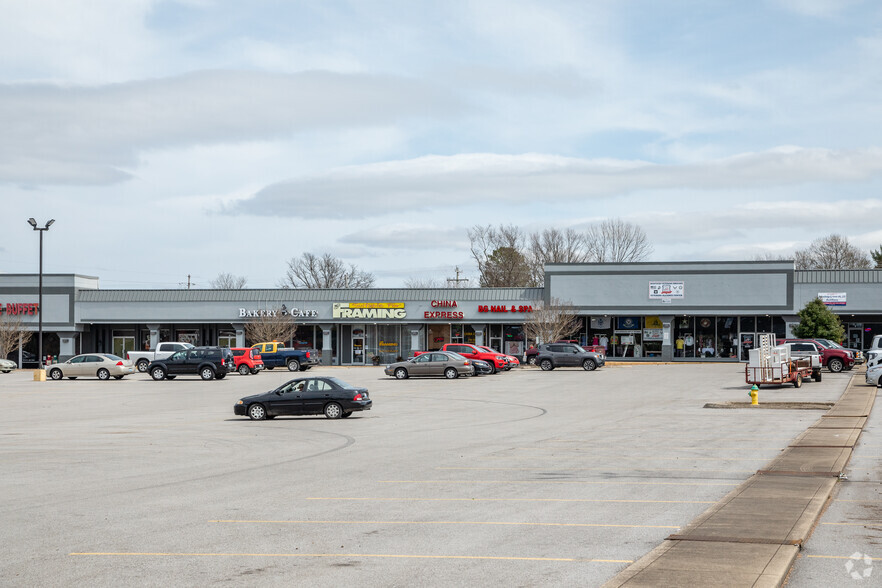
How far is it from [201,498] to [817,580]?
772 centimetres

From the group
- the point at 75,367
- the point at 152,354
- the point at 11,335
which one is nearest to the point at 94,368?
the point at 75,367

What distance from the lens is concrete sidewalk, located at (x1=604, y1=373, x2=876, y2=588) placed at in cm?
767

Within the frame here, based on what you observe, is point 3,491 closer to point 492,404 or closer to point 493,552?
point 493,552

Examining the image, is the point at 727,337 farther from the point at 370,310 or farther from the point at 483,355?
the point at 370,310

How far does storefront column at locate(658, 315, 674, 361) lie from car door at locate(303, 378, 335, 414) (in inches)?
1637

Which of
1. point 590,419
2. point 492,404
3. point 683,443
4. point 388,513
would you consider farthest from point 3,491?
point 492,404

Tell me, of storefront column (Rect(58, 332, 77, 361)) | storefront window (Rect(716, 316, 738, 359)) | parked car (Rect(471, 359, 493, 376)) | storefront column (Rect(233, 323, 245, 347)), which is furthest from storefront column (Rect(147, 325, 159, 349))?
storefront window (Rect(716, 316, 738, 359))

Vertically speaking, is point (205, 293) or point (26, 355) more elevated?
point (205, 293)

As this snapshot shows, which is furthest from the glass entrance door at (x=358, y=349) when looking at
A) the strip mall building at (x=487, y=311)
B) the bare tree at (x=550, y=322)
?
the bare tree at (x=550, y=322)

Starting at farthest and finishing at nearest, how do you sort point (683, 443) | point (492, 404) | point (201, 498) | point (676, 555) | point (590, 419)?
point (492, 404) < point (590, 419) < point (683, 443) < point (201, 498) < point (676, 555)

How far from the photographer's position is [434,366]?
4447 centimetres

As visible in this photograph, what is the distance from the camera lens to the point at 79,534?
9812 mm

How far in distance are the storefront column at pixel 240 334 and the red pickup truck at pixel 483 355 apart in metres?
23.6

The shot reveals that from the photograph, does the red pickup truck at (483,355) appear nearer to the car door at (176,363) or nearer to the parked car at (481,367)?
the parked car at (481,367)
